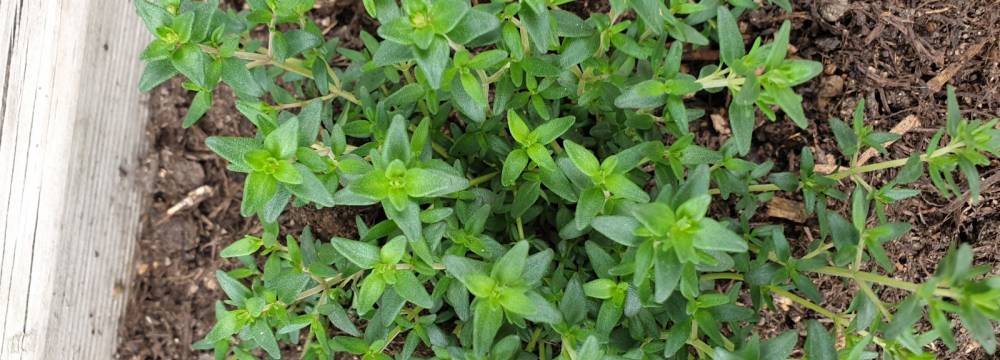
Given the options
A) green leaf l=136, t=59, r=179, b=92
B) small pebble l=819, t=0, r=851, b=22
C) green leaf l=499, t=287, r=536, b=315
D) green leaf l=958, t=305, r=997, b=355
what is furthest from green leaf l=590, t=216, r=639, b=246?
small pebble l=819, t=0, r=851, b=22

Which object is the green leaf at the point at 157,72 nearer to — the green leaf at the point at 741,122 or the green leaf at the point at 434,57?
the green leaf at the point at 434,57

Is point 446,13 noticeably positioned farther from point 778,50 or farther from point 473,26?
point 778,50

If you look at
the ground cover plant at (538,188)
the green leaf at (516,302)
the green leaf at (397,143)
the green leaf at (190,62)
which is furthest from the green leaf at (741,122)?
the green leaf at (190,62)

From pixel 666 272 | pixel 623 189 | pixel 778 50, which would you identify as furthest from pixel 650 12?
pixel 666 272

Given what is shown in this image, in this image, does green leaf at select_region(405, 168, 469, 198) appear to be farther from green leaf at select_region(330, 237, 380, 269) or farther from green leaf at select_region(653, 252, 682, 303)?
green leaf at select_region(653, 252, 682, 303)

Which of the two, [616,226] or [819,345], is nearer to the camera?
[616,226]

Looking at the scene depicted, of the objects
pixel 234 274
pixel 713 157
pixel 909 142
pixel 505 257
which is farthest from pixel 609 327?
pixel 909 142

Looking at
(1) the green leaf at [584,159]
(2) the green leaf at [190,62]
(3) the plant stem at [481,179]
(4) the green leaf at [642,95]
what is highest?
(2) the green leaf at [190,62]

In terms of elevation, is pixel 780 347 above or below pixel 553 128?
below
